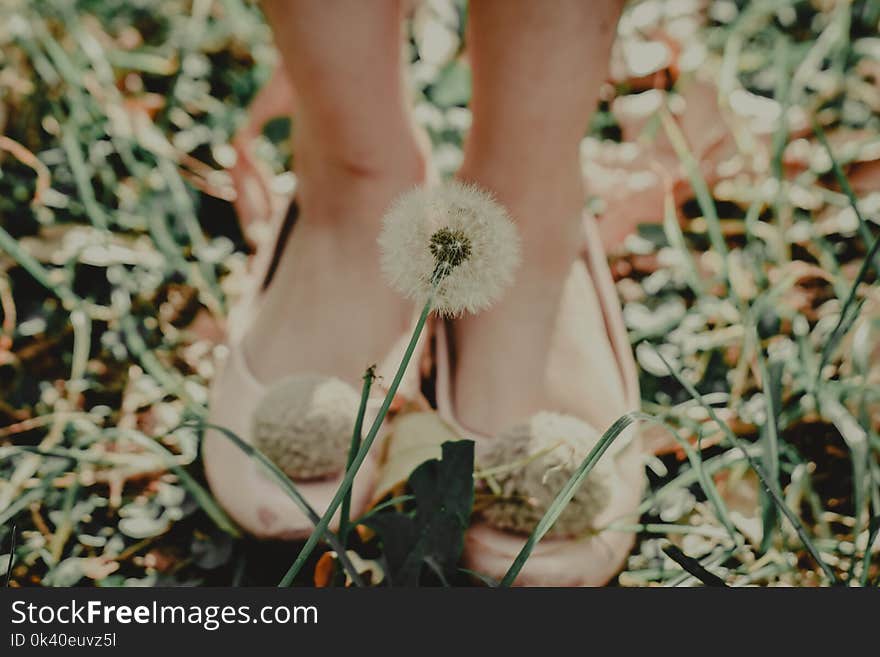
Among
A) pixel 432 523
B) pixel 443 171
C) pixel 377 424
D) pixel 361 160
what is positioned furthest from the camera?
pixel 443 171

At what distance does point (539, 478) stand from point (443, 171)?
383 mm

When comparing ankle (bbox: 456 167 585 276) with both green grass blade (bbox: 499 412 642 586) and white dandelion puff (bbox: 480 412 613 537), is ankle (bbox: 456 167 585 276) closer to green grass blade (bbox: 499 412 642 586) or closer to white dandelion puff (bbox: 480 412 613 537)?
white dandelion puff (bbox: 480 412 613 537)

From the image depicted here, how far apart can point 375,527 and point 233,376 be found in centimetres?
21

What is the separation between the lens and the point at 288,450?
1.63 ft

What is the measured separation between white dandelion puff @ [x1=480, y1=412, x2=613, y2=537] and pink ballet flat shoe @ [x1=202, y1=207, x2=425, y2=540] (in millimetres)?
91

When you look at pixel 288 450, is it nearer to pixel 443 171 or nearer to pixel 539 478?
pixel 539 478

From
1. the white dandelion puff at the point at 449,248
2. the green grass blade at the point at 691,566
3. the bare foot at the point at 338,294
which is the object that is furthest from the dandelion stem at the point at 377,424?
the bare foot at the point at 338,294

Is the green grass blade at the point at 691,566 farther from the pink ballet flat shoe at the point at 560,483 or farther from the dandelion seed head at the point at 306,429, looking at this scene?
the dandelion seed head at the point at 306,429

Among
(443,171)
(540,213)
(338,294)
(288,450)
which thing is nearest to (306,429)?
(288,450)

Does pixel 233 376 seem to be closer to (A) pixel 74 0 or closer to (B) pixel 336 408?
(B) pixel 336 408

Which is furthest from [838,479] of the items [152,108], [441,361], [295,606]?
[152,108]

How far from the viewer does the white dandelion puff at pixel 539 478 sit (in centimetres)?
47

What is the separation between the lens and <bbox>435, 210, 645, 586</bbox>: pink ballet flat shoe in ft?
1.54

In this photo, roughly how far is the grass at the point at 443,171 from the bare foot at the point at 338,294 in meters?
0.10
